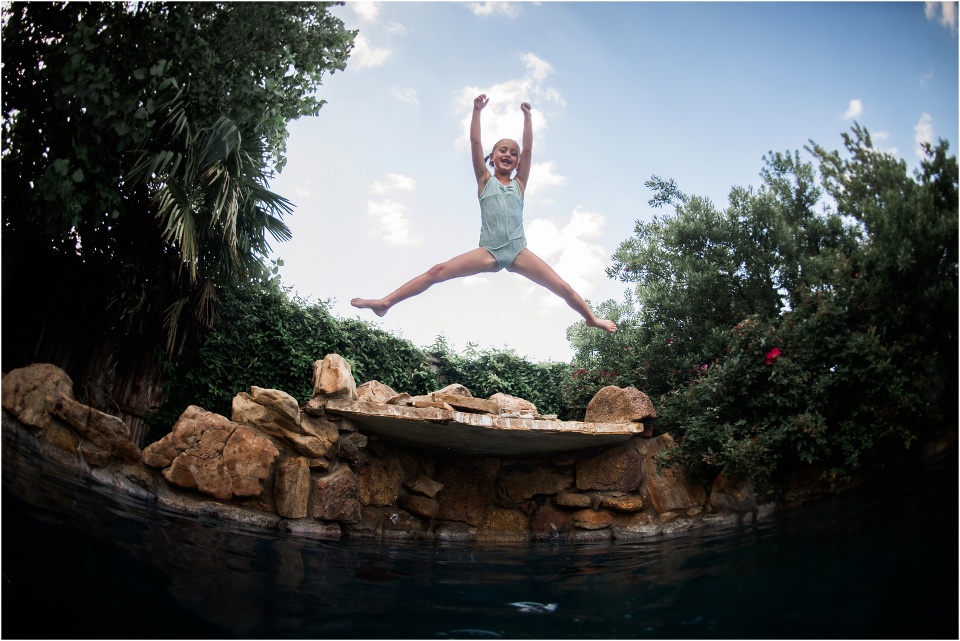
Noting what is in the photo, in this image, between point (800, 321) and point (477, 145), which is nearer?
point (477, 145)

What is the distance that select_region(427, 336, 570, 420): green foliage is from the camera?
8805 millimetres

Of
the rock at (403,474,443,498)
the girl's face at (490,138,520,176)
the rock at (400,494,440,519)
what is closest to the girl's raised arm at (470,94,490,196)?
the girl's face at (490,138,520,176)

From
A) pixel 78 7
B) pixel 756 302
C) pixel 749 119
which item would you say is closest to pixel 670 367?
pixel 756 302

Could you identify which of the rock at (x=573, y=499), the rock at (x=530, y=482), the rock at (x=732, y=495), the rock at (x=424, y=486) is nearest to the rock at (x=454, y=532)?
the rock at (x=424, y=486)

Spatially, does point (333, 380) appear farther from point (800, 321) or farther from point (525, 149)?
point (800, 321)

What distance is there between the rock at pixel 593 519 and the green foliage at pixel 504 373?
80.9 inches

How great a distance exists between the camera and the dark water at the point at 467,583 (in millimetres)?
3168

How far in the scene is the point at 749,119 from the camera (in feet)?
22.4

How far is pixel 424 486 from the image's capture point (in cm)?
685

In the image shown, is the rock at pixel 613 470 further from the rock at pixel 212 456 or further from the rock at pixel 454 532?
the rock at pixel 212 456

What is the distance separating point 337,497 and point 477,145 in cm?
346

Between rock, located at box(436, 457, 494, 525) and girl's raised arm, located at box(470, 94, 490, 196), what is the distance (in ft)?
10.4

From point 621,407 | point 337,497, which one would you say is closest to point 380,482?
point 337,497

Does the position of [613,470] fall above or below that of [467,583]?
above
